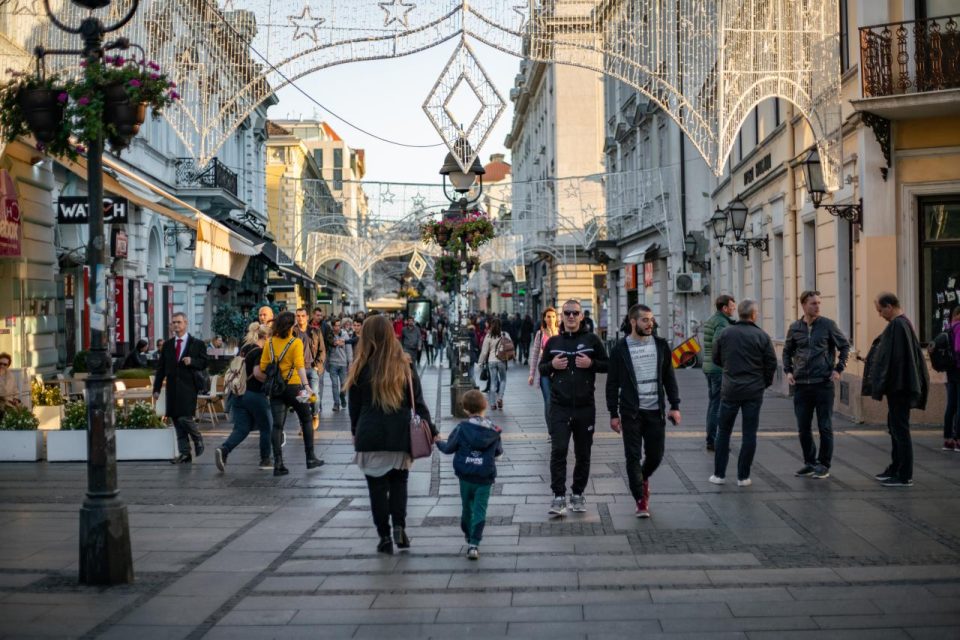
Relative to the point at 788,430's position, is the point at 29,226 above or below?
above

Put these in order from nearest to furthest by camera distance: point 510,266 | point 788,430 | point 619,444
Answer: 1. point 619,444
2. point 788,430
3. point 510,266

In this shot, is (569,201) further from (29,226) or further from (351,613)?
(351,613)

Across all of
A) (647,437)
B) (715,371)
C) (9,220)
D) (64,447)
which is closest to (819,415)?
(715,371)

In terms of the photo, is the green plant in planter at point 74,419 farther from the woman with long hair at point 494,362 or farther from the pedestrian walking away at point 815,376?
the pedestrian walking away at point 815,376

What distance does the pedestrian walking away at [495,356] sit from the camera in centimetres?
1866

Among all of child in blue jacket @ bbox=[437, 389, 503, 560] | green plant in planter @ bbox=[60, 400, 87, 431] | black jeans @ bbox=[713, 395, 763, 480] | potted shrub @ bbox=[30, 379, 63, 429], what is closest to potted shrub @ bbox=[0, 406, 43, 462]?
green plant in planter @ bbox=[60, 400, 87, 431]

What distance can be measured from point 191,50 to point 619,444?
764cm

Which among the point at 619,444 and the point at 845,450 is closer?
the point at 845,450

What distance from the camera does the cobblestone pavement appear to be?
235 inches

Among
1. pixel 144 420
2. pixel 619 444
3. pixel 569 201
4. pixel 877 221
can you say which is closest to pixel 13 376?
pixel 144 420

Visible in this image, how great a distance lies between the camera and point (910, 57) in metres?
14.8

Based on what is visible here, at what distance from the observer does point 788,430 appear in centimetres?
1504

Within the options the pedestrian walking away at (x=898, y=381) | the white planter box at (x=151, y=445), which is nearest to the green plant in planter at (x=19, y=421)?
the white planter box at (x=151, y=445)

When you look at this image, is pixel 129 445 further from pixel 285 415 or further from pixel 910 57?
pixel 910 57
